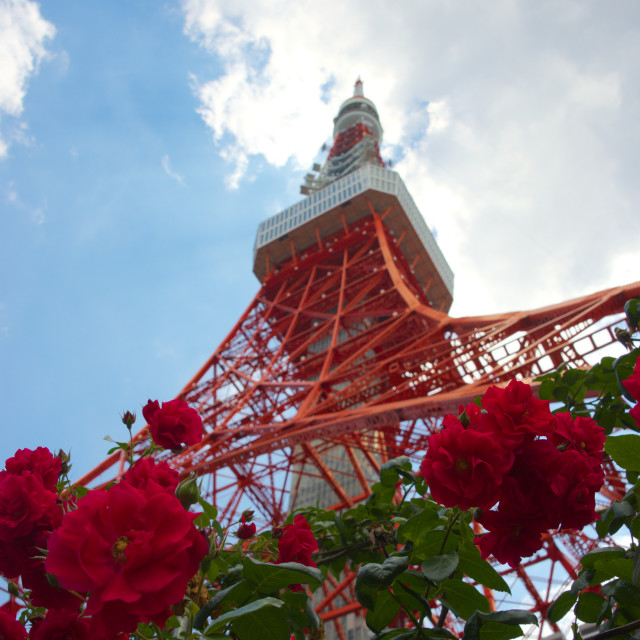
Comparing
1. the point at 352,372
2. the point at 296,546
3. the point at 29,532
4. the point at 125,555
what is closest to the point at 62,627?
the point at 29,532

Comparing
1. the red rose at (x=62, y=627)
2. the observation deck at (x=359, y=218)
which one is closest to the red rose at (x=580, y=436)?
the red rose at (x=62, y=627)

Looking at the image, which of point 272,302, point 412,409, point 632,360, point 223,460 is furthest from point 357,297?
point 632,360

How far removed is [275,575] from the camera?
1.79 m

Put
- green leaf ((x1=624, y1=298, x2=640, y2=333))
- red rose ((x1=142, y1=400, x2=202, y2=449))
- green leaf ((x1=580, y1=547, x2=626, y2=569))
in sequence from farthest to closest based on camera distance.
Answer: green leaf ((x1=624, y1=298, x2=640, y2=333)), red rose ((x1=142, y1=400, x2=202, y2=449)), green leaf ((x1=580, y1=547, x2=626, y2=569))

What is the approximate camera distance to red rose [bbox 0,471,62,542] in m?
1.54

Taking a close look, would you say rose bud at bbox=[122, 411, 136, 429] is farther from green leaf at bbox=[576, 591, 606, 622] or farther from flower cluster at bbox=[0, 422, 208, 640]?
green leaf at bbox=[576, 591, 606, 622]

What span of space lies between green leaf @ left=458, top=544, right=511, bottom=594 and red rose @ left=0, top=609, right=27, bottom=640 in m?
1.24

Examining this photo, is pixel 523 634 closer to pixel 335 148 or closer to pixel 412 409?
pixel 412 409

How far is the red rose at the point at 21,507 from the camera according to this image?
154 cm

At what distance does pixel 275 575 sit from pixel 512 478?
829mm

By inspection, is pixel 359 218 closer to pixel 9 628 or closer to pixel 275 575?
pixel 275 575

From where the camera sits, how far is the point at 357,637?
17375 millimetres

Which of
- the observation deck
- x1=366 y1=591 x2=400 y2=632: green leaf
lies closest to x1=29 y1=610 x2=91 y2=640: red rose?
x1=366 y1=591 x2=400 y2=632: green leaf

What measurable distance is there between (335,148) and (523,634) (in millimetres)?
39277
